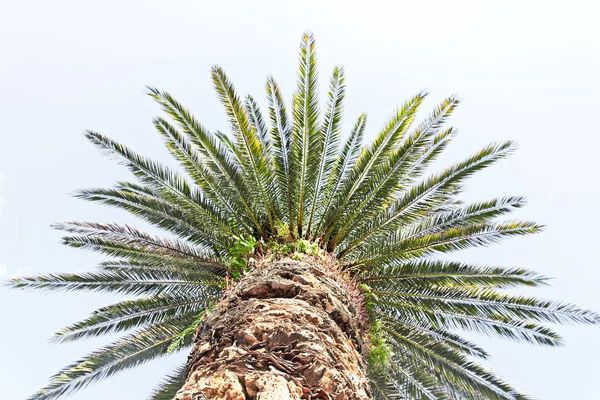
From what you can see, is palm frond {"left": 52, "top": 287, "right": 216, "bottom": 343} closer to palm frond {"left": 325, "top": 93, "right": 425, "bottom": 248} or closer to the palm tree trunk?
palm frond {"left": 325, "top": 93, "right": 425, "bottom": 248}

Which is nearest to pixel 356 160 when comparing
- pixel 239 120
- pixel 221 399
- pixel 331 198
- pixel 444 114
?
pixel 331 198

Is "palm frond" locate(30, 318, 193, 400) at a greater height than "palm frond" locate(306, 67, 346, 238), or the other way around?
"palm frond" locate(306, 67, 346, 238)

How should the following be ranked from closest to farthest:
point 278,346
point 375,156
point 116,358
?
1. point 278,346
2. point 116,358
3. point 375,156

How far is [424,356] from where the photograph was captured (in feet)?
24.8

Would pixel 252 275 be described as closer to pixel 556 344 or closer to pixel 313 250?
pixel 313 250

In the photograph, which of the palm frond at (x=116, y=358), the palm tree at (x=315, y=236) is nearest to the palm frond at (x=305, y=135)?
the palm tree at (x=315, y=236)

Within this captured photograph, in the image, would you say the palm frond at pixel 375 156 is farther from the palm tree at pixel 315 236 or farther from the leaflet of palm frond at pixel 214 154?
the leaflet of palm frond at pixel 214 154

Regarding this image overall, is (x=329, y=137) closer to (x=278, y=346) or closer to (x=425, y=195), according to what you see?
(x=425, y=195)

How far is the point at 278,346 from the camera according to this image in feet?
10.4

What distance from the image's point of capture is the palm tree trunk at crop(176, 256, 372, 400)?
8.94 feet

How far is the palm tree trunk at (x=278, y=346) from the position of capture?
272 centimetres

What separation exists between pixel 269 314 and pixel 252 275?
4.43 ft

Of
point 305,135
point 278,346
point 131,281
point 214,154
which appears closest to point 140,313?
point 131,281

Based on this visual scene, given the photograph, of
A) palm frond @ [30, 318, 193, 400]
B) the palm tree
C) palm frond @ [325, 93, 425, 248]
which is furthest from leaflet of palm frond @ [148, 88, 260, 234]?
palm frond @ [30, 318, 193, 400]
